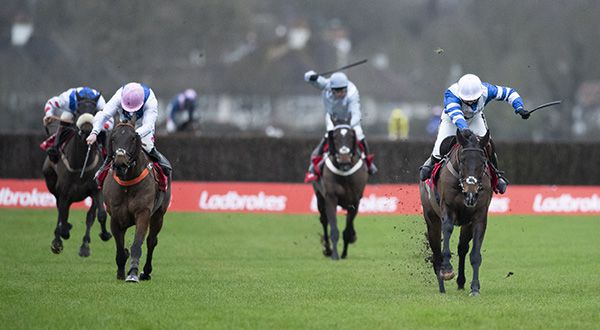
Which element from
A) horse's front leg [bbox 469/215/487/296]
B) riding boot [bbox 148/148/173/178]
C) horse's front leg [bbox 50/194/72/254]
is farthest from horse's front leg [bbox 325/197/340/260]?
horse's front leg [bbox 469/215/487/296]

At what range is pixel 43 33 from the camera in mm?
67188

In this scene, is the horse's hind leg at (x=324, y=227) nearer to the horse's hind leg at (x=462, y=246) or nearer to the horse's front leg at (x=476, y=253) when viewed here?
the horse's hind leg at (x=462, y=246)

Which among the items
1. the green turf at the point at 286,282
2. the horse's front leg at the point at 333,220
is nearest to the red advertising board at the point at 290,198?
the green turf at the point at 286,282

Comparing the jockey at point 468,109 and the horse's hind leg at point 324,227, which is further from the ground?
the jockey at point 468,109

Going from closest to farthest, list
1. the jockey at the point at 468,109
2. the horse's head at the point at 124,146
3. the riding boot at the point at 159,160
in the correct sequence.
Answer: the jockey at the point at 468,109
the horse's head at the point at 124,146
the riding boot at the point at 159,160

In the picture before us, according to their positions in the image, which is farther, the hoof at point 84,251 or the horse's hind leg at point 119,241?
the hoof at point 84,251

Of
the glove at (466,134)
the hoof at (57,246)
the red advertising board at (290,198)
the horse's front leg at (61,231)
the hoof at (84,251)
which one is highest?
the glove at (466,134)

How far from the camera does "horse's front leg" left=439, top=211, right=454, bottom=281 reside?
40.0ft

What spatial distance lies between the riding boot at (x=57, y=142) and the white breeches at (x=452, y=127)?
5941mm

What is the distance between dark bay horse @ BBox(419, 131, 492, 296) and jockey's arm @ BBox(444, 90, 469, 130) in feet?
0.58

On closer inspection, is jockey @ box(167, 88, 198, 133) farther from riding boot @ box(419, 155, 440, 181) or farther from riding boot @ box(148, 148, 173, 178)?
riding boot @ box(419, 155, 440, 181)

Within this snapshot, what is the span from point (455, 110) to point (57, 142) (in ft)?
21.6

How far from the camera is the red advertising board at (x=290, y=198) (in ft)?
78.2

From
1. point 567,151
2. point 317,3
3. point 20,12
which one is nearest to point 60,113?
point 567,151
